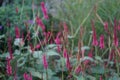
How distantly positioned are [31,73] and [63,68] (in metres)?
0.24

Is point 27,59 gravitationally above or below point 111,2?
below

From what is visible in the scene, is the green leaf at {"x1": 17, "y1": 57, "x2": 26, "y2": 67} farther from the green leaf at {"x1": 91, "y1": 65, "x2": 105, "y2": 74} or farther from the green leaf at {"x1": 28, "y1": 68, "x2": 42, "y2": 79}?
the green leaf at {"x1": 91, "y1": 65, "x2": 105, "y2": 74}

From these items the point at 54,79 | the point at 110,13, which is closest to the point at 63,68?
the point at 54,79

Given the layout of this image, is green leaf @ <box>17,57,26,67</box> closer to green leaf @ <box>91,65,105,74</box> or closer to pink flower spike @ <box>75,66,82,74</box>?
pink flower spike @ <box>75,66,82,74</box>

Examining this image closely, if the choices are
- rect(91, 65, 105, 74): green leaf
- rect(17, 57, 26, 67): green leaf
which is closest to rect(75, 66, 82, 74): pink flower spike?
rect(91, 65, 105, 74): green leaf

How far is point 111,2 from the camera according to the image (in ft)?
14.7

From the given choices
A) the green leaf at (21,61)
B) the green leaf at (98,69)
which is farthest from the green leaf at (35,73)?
the green leaf at (98,69)

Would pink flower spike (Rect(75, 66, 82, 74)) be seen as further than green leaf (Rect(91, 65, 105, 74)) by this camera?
No

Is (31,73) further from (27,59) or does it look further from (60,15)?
(60,15)

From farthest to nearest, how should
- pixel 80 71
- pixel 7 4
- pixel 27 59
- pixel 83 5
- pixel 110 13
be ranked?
pixel 7 4 → pixel 83 5 → pixel 110 13 → pixel 27 59 → pixel 80 71

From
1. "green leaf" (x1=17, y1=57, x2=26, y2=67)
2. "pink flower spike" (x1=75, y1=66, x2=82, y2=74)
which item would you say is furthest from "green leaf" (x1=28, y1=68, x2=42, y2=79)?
"pink flower spike" (x1=75, y1=66, x2=82, y2=74)

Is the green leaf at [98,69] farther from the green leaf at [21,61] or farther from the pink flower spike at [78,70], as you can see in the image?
the green leaf at [21,61]

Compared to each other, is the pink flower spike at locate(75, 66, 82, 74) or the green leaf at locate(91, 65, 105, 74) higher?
the pink flower spike at locate(75, 66, 82, 74)

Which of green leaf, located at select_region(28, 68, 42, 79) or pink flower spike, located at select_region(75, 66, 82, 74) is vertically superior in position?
pink flower spike, located at select_region(75, 66, 82, 74)
